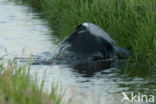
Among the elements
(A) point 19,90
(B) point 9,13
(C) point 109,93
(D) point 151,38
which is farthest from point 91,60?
(B) point 9,13

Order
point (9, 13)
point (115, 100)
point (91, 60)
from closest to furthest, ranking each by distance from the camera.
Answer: point (115, 100), point (91, 60), point (9, 13)

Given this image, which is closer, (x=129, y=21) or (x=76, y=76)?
(x=76, y=76)

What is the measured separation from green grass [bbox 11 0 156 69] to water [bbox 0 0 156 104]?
18.7 inches

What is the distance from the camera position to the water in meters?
7.62

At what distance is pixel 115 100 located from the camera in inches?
290

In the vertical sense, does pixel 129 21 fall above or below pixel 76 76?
above

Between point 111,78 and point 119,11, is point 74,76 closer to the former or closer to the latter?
point 111,78

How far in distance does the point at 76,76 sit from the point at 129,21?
1.97 m

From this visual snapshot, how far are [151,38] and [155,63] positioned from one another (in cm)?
44

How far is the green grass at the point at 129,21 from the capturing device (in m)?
9.81

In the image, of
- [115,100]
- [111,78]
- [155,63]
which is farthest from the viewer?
[155,63]

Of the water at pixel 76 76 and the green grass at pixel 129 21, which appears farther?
the green grass at pixel 129 21

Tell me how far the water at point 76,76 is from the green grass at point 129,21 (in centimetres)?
48

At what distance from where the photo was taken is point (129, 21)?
417 inches
